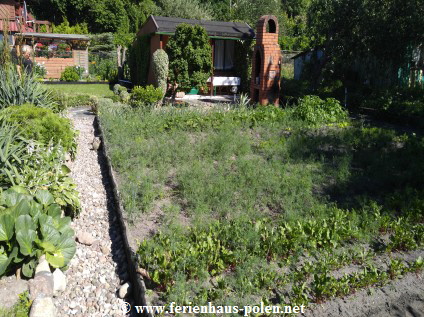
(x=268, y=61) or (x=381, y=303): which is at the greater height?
(x=268, y=61)

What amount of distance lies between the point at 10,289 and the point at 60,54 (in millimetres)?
23891

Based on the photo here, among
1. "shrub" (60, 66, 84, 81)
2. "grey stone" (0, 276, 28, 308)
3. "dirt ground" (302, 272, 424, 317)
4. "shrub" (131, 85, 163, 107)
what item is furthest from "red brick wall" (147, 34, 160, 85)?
"dirt ground" (302, 272, 424, 317)

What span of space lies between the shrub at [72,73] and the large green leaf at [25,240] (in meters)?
21.2

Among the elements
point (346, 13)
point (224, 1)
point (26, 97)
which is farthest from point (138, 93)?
point (224, 1)

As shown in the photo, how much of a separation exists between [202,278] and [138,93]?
358 inches

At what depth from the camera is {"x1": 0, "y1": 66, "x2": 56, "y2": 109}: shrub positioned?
308 inches

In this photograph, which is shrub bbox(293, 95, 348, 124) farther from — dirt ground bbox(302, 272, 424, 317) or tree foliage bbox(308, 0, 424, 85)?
dirt ground bbox(302, 272, 424, 317)

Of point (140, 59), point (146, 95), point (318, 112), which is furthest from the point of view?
point (140, 59)

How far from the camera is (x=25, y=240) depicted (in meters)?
3.59

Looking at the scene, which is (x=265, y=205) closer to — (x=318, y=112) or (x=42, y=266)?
(x=42, y=266)

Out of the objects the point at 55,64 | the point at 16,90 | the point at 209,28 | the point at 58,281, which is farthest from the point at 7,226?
the point at 55,64

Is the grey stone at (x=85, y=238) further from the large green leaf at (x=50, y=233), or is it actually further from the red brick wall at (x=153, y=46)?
the red brick wall at (x=153, y=46)

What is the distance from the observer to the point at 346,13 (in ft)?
45.1

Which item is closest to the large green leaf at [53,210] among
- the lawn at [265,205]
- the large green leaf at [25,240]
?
the large green leaf at [25,240]
